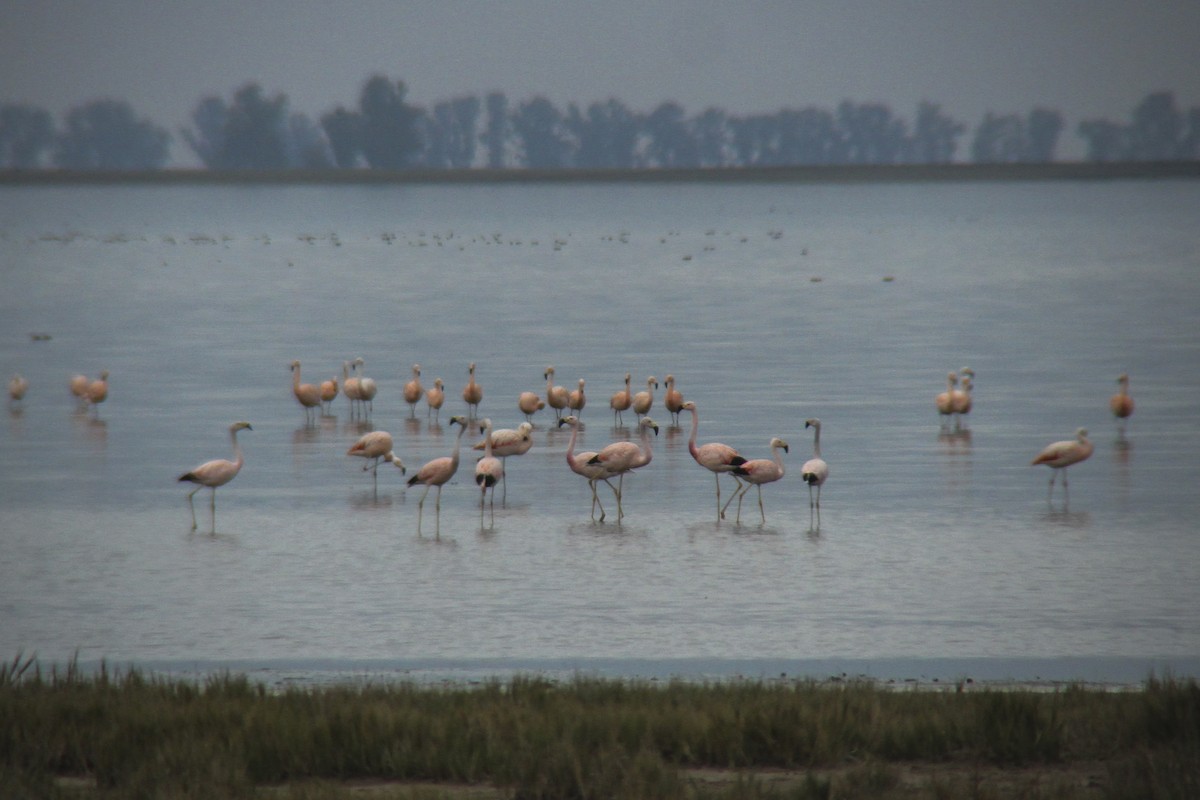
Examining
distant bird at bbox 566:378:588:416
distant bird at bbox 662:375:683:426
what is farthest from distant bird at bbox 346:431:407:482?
distant bird at bbox 662:375:683:426

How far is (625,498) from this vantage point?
17000 millimetres

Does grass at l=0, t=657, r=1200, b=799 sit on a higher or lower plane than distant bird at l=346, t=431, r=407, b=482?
lower

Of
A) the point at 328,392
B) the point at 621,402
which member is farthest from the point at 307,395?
the point at 621,402

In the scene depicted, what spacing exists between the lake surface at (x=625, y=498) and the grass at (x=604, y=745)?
1.74 metres

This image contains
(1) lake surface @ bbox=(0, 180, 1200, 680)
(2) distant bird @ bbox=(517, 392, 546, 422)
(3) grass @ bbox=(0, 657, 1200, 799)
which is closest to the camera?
(3) grass @ bbox=(0, 657, 1200, 799)

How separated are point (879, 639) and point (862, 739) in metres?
2.85

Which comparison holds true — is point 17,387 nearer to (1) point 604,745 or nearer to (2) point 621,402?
(2) point 621,402

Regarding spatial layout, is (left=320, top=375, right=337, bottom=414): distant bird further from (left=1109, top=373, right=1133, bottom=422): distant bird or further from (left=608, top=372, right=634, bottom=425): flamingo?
(left=1109, top=373, right=1133, bottom=422): distant bird

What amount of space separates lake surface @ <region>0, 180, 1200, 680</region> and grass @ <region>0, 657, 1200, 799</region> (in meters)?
1.74

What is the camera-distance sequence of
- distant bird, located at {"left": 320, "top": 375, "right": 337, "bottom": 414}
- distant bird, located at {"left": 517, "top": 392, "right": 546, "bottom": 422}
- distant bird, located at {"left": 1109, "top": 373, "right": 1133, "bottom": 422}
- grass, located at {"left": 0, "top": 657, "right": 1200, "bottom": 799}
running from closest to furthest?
grass, located at {"left": 0, "top": 657, "right": 1200, "bottom": 799} → distant bird, located at {"left": 1109, "top": 373, "right": 1133, "bottom": 422} → distant bird, located at {"left": 517, "top": 392, "right": 546, "bottom": 422} → distant bird, located at {"left": 320, "top": 375, "right": 337, "bottom": 414}

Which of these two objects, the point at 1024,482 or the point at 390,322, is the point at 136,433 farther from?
the point at 390,322

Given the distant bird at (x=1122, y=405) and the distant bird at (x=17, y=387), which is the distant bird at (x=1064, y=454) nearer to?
the distant bird at (x=1122, y=405)

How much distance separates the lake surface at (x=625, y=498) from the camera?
37.7ft

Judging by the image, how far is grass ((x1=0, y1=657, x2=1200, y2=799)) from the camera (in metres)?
7.97
